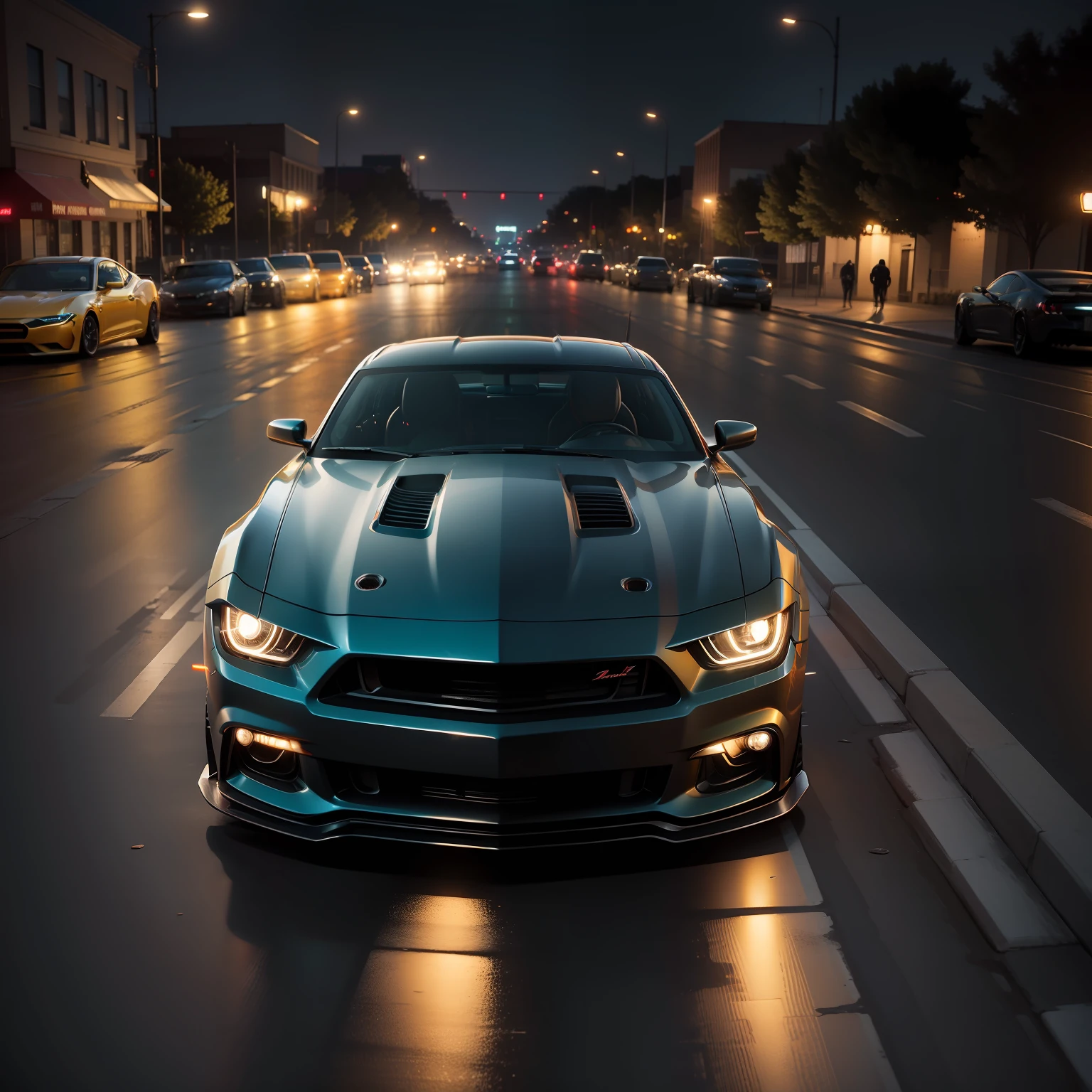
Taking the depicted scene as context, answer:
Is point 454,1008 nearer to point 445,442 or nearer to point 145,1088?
point 145,1088

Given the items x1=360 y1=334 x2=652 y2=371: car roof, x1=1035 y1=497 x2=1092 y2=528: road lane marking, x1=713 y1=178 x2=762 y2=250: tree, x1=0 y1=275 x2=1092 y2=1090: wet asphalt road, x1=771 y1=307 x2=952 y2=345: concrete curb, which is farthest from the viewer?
x1=713 y1=178 x2=762 y2=250: tree

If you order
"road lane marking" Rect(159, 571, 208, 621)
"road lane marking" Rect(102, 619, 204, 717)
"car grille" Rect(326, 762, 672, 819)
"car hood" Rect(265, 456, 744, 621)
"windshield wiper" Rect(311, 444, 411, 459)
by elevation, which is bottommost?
"road lane marking" Rect(102, 619, 204, 717)

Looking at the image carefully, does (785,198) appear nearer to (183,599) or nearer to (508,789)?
(183,599)

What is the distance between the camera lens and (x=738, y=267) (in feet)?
150

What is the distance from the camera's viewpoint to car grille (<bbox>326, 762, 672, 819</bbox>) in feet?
11.7

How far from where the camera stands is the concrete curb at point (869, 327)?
105ft

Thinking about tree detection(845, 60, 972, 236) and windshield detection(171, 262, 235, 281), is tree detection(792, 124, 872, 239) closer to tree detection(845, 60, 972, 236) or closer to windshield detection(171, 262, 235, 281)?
tree detection(845, 60, 972, 236)

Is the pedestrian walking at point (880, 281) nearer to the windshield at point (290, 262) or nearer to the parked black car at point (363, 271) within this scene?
the windshield at point (290, 262)

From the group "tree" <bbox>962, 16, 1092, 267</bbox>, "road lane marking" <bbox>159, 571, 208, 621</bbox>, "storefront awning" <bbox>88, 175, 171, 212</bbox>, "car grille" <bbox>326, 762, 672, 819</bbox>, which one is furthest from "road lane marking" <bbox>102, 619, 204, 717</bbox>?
"storefront awning" <bbox>88, 175, 171, 212</bbox>

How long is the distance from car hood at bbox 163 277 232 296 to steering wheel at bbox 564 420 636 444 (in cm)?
3326

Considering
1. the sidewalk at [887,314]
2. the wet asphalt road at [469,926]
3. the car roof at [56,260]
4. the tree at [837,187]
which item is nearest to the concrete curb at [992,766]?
the wet asphalt road at [469,926]

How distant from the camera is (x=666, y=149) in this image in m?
103

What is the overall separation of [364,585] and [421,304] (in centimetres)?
4027

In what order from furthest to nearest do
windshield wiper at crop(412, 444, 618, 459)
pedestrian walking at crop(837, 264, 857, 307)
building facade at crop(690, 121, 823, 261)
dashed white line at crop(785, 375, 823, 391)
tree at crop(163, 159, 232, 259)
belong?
building facade at crop(690, 121, 823, 261), tree at crop(163, 159, 232, 259), pedestrian walking at crop(837, 264, 857, 307), dashed white line at crop(785, 375, 823, 391), windshield wiper at crop(412, 444, 618, 459)
